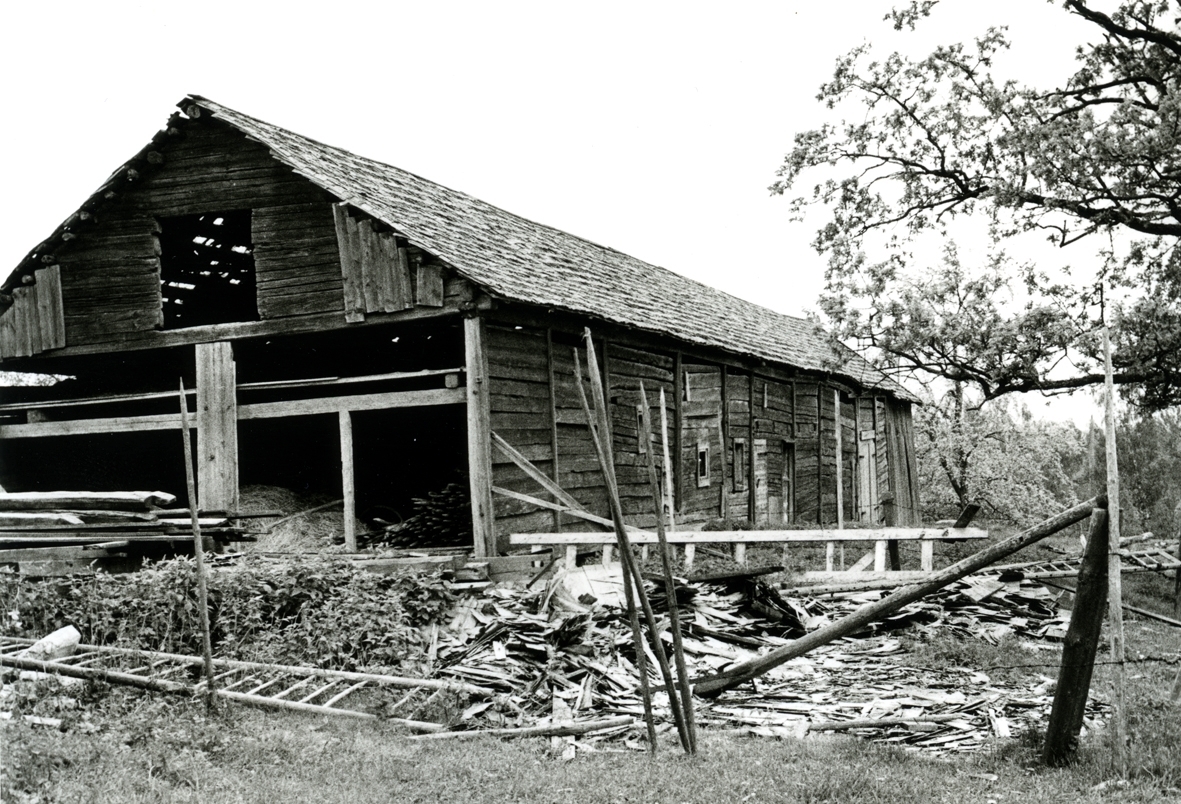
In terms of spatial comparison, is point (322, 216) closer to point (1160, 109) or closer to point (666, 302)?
point (666, 302)

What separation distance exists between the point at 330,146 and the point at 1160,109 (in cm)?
1307

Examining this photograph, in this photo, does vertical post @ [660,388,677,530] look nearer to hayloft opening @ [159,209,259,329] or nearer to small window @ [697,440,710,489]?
small window @ [697,440,710,489]

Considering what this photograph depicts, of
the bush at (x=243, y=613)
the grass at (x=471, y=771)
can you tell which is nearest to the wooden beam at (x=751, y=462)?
the bush at (x=243, y=613)

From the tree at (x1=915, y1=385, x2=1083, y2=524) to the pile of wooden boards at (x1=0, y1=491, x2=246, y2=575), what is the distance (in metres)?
30.4

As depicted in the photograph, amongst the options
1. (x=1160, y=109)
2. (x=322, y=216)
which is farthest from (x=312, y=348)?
(x=1160, y=109)

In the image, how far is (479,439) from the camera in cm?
1409

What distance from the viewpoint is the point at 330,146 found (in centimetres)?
1806

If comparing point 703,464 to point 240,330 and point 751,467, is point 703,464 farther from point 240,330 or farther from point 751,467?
point 240,330

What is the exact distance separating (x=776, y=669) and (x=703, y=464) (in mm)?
10050

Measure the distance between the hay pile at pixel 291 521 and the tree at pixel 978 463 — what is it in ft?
86.1

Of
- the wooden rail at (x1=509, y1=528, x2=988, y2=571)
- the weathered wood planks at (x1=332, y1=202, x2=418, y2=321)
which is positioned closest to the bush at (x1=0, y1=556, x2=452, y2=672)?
the wooden rail at (x1=509, y1=528, x2=988, y2=571)

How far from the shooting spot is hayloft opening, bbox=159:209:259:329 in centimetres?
1711

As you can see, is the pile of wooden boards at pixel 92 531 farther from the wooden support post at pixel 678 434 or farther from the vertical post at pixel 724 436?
the vertical post at pixel 724 436

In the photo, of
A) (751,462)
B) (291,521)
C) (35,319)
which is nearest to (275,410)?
(291,521)
